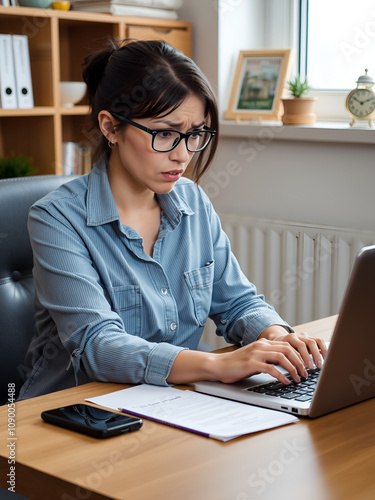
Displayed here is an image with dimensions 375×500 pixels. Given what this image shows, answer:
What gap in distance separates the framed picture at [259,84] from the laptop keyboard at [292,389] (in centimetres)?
166

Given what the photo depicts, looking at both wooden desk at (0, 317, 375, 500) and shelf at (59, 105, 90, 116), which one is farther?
shelf at (59, 105, 90, 116)

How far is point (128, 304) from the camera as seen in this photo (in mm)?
1373

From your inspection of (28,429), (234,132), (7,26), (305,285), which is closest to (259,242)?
(305,285)

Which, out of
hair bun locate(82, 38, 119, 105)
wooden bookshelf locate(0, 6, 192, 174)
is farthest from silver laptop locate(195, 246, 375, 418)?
wooden bookshelf locate(0, 6, 192, 174)

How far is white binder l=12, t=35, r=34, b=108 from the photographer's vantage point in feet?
7.58

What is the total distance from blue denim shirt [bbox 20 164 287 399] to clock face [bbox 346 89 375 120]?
985mm

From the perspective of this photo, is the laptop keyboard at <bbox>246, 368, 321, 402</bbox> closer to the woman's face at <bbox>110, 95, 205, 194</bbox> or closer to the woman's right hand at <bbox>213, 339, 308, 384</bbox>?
the woman's right hand at <bbox>213, 339, 308, 384</bbox>

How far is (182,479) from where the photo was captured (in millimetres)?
790

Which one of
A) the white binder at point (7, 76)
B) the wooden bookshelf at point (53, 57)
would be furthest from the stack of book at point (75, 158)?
the white binder at point (7, 76)

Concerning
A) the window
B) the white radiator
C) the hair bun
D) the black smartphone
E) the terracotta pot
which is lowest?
the white radiator

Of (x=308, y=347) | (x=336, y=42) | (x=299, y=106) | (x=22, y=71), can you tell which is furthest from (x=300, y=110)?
(x=308, y=347)

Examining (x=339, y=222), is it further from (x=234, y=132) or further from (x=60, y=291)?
(x=60, y=291)

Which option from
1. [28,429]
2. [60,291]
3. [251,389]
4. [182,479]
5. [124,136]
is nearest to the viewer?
[182,479]

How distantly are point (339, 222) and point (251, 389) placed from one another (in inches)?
56.1
